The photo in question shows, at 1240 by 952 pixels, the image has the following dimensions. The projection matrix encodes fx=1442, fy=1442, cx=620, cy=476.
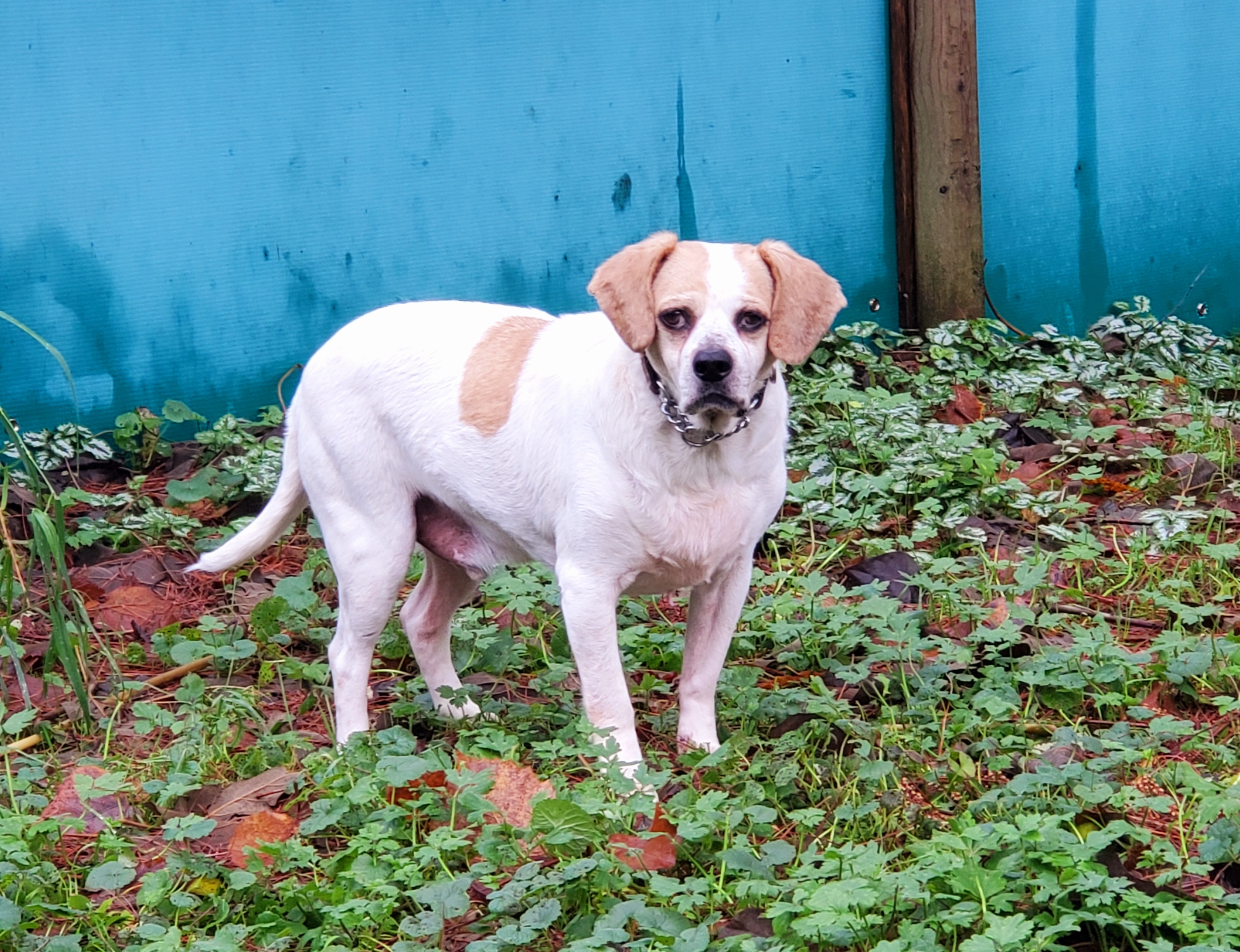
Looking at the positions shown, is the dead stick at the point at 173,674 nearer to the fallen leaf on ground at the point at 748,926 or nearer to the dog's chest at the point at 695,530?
the dog's chest at the point at 695,530

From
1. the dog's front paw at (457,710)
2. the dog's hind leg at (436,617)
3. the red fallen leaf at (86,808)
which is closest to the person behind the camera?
the red fallen leaf at (86,808)

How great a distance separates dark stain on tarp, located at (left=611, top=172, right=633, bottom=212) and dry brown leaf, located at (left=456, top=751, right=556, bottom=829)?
3251 mm

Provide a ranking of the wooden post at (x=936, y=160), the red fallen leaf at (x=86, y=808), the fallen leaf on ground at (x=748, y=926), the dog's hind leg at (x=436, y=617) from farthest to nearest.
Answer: the wooden post at (x=936, y=160) < the dog's hind leg at (x=436, y=617) < the red fallen leaf at (x=86, y=808) < the fallen leaf on ground at (x=748, y=926)

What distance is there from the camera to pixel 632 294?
3.14 m

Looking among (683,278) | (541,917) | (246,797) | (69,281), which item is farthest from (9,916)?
(69,281)

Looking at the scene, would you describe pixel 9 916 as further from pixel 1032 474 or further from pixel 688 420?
pixel 1032 474

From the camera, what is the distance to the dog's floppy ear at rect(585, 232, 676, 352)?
10.3ft

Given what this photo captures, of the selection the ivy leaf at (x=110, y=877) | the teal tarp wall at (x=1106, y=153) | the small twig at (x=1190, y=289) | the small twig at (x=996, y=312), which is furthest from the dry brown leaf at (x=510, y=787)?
the small twig at (x=1190, y=289)

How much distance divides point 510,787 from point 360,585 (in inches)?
27.5

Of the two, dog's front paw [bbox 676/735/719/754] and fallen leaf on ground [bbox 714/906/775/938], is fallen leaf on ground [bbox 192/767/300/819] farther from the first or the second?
fallen leaf on ground [bbox 714/906/775/938]

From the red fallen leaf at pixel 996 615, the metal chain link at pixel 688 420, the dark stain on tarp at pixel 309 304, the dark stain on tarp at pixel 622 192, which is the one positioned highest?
the dark stain on tarp at pixel 622 192

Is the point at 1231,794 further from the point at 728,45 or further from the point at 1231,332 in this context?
the point at 1231,332

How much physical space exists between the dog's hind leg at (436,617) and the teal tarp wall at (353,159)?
207 cm

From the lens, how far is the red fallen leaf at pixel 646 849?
9.46 feet
